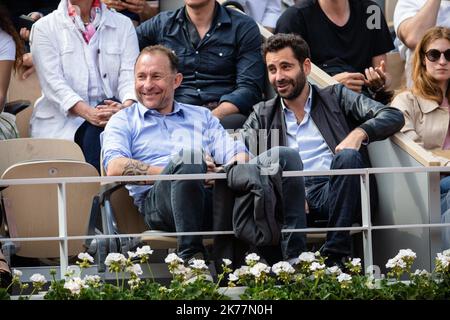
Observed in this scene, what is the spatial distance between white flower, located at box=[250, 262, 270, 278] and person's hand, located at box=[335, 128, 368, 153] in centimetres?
130

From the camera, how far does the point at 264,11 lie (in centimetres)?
1174

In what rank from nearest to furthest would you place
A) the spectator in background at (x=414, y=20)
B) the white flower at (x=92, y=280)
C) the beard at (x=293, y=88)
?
1. the white flower at (x=92, y=280)
2. the beard at (x=293, y=88)
3. the spectator in background at (x=414, y=20)

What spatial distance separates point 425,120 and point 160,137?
5.48 ft

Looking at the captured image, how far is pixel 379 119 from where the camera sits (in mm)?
9336

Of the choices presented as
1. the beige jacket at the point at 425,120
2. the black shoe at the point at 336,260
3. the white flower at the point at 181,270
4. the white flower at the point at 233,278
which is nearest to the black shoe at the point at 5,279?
the white flower at the point at 181,270

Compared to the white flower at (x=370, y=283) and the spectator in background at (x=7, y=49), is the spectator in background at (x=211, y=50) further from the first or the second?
the white flower at (x=370, y=283)

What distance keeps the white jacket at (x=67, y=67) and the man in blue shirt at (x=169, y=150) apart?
75 centimetres

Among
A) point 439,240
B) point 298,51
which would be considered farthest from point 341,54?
point 439,240

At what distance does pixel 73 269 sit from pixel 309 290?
1.19 metres

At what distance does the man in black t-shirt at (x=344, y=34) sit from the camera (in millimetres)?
10711

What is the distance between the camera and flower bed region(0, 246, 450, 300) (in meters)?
7.78

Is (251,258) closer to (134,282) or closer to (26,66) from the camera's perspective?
(134,282)

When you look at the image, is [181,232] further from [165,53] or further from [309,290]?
[165,53]

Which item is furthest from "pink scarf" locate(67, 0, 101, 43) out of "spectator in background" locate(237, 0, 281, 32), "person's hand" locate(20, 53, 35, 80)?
"spectator in background" locate(237, 0, 281, 32)
